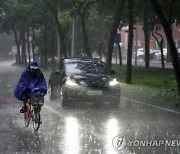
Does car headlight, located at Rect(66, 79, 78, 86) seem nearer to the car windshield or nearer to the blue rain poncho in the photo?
the car windshield

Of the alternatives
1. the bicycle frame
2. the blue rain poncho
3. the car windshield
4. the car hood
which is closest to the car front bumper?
the car hood

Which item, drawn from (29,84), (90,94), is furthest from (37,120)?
(90,94)

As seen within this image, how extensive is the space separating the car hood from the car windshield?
1.93ft

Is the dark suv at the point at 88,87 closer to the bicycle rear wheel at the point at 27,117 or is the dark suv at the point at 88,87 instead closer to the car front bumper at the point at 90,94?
the car front bumper at the point at 90,94

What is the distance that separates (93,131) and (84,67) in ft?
23.3

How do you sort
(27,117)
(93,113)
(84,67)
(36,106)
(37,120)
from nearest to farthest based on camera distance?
1. (37,120)
2. (36,106)
3. (27,117)
4. (93,113)
5. (84,67)

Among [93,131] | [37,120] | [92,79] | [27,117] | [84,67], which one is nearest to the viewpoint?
[93,131]

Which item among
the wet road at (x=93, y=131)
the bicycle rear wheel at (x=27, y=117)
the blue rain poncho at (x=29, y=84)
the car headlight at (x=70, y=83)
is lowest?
the wet road at (x=93, y=131)

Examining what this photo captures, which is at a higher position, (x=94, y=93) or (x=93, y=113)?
(x=94, y=93)

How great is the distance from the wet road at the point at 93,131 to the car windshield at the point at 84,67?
1.78 metres

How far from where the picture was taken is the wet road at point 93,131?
30.0 feet

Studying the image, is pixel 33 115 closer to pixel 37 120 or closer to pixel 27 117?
pixel 27 117

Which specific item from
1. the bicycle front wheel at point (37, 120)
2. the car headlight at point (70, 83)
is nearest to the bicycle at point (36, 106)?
the bicycle front wheel at point (37, 120)

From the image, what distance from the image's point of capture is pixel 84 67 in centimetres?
1808
